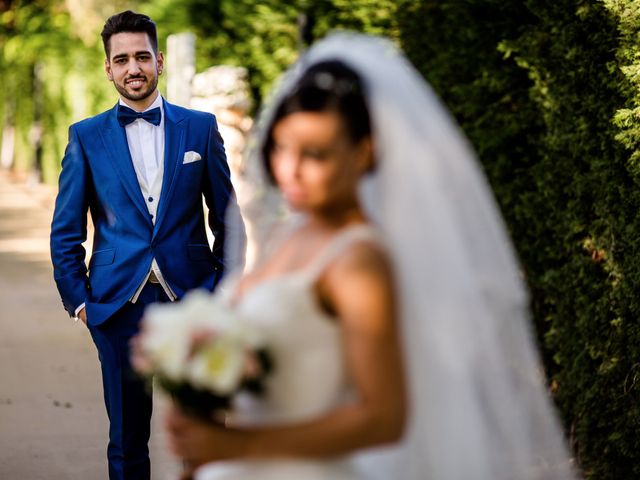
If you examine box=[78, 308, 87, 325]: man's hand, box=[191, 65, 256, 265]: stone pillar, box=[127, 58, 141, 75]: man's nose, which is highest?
box=[127, 58, 141, 75]: man's nose

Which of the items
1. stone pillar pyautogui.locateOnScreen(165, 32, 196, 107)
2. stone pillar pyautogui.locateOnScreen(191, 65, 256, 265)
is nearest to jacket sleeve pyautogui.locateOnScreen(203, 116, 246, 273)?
stone pillar pyautogui.locateOnScreen(165, 32, 196, 107)

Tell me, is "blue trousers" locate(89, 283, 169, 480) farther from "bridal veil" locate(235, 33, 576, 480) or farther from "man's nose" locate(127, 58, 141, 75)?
"bridal veil" locate(235, 33, 576, 480)

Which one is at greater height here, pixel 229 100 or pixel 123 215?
pixel 123 215

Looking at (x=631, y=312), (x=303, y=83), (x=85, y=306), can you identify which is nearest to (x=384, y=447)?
(x=303, y=83)

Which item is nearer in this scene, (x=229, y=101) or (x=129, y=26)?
(x=129, y=26)

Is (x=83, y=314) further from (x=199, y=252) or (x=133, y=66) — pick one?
(x=133, y=66)

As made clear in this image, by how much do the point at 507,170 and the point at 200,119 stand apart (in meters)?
2.00

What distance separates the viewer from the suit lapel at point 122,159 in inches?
175

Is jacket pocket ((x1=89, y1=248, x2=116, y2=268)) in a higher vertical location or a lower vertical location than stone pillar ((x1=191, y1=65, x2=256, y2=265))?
higher

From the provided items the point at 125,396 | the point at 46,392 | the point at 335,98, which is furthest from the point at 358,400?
the point at 46,392

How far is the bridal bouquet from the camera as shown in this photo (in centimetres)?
206

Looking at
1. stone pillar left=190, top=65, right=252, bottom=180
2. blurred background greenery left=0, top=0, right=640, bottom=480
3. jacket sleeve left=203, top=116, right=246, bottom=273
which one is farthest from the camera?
stone pillar left=190, top=65, right=252, bottom=180

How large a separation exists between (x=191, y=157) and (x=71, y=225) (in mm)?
533

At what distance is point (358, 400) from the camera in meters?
2.14
